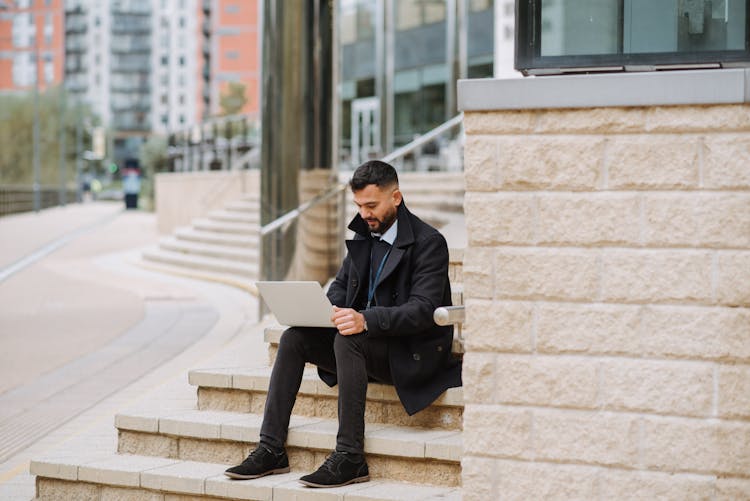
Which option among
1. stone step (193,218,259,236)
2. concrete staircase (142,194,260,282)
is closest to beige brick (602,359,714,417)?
concrete staircase (142,194,260,282)

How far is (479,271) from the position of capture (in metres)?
4.33

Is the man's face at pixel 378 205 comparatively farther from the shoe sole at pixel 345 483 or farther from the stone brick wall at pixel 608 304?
the stone brick wall at pixel 608 304

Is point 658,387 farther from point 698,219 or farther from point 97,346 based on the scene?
point 97,346

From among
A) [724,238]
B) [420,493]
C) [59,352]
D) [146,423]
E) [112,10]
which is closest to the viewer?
[724,238]

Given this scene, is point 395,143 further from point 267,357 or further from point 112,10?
point 112,10

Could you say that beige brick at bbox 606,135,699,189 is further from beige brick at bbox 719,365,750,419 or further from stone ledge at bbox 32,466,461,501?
stone ledge at bbox 32,466,461,501

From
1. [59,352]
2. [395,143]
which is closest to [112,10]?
[395,143]

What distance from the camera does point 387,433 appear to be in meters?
5.64

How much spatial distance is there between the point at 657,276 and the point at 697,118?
20.8 inches

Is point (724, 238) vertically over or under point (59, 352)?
over

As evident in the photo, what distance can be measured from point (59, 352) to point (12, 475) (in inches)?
173

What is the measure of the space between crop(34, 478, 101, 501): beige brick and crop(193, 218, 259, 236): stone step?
13.7 metres

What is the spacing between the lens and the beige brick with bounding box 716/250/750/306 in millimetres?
4055

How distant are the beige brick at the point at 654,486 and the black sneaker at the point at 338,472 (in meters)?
1.42
